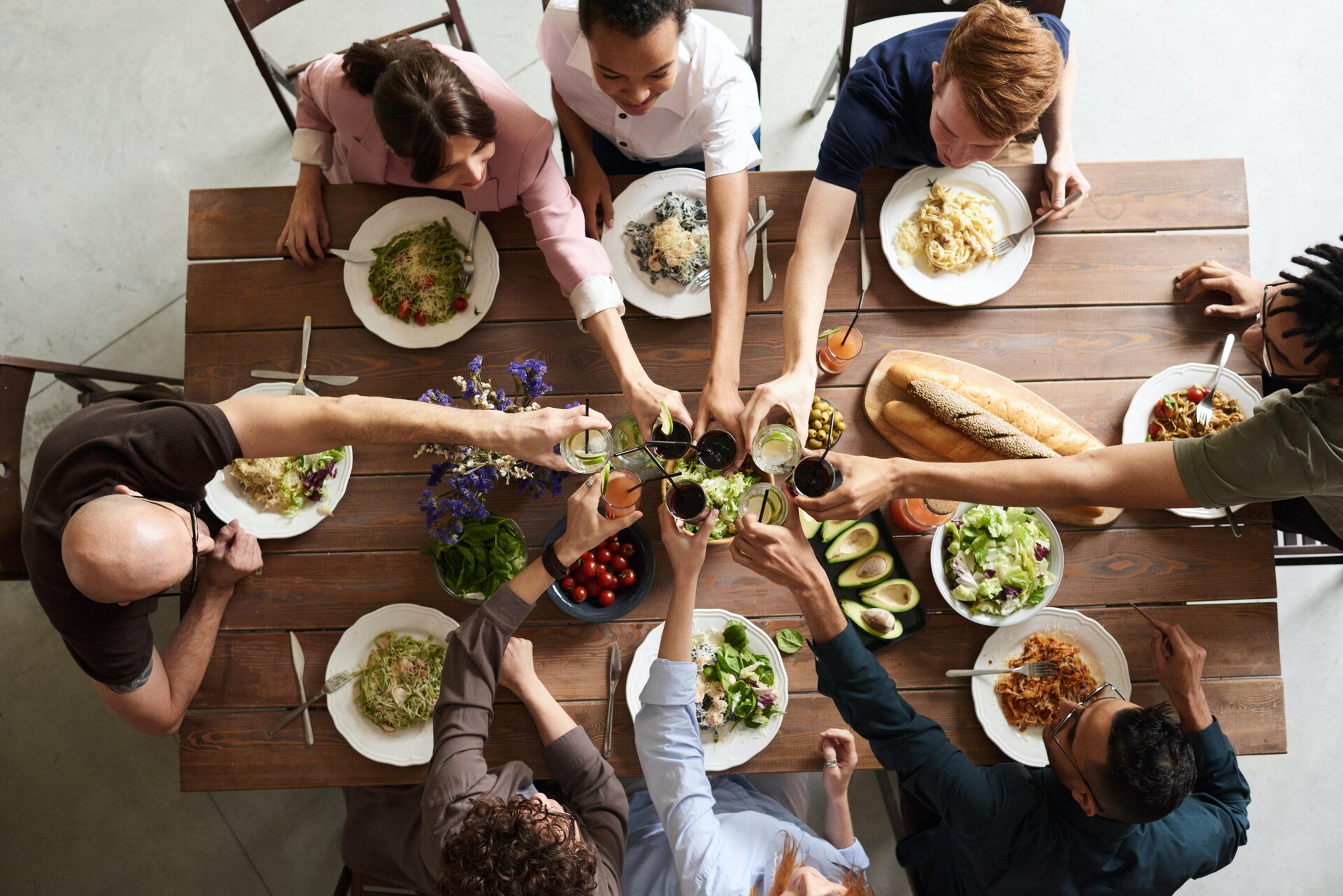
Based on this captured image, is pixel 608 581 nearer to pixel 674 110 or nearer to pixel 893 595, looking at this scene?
pixel 893 595

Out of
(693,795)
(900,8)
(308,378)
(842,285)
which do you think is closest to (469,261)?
(308,378)

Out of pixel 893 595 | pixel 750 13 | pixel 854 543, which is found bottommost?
pixel 893 595

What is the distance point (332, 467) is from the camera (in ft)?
7.25

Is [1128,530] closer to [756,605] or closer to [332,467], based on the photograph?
[756,605]

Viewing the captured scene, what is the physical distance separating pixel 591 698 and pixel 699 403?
0.89 meters

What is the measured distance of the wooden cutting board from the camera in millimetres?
2189

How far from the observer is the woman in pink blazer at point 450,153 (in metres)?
1.87

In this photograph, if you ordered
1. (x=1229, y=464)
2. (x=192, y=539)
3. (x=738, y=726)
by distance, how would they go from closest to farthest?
(x=1229, y=464) → (x=192, y=539) → (x=738, y=726)

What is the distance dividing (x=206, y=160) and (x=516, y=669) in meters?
3.07

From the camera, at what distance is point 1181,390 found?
2.23 m

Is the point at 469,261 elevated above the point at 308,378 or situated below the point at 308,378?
above

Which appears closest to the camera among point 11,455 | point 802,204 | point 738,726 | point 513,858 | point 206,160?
point 513,858

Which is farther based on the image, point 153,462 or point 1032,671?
point 1032,671

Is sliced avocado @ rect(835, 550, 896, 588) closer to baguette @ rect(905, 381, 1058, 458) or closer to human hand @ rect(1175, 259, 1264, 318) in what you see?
baguette @ rect(905, 381, 1058, 458)
